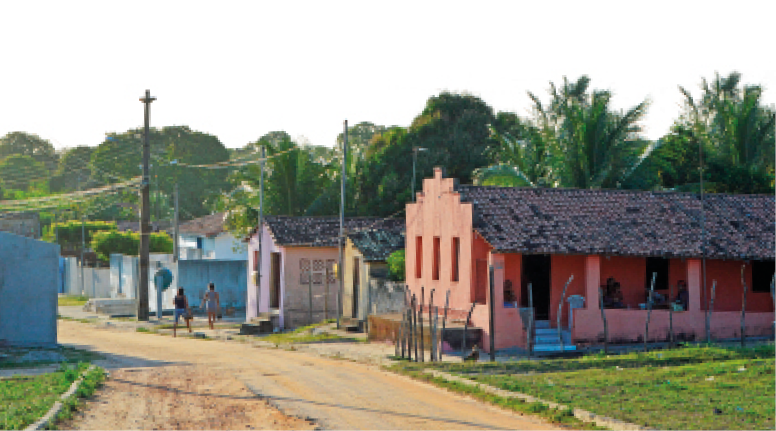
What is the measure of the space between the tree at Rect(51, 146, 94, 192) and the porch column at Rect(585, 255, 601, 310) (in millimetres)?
61680

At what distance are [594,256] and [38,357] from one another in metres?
13.7

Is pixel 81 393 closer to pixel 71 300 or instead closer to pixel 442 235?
pixel 442 235

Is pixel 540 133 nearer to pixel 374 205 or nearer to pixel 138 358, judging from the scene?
pixel 374 205

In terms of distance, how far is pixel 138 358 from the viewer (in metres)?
20.5

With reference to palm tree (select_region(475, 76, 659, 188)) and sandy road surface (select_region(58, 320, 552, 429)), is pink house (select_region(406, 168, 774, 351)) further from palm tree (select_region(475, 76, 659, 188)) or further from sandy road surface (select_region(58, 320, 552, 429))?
palm tree (select_region(475, 76, 659, 188))

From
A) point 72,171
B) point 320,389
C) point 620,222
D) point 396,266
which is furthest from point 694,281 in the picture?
point 72,171

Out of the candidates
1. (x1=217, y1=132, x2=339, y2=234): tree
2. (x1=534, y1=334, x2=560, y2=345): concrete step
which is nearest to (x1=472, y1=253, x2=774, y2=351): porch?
A: (x1=534, y1=334, x2=560, y2=345): concrete step

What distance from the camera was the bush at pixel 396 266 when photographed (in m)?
29.3

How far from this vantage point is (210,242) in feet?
165

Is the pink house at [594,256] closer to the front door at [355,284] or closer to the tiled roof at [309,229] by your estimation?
the front door at [355,284]

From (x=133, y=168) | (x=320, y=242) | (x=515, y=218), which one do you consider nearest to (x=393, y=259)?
(x=320, y=242)

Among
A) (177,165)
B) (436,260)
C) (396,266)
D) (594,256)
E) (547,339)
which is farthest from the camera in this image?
(177,165)

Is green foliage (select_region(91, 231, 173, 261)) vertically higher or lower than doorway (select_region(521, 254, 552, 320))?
higher

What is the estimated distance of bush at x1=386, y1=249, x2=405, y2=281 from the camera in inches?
1155
